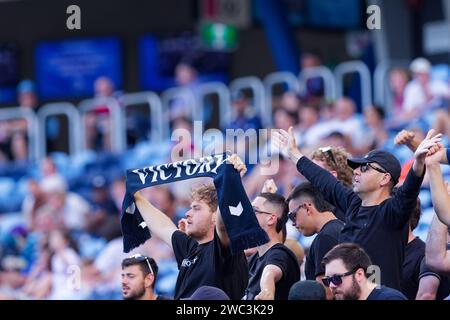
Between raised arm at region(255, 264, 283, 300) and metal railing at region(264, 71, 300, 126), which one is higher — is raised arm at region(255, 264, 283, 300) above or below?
below

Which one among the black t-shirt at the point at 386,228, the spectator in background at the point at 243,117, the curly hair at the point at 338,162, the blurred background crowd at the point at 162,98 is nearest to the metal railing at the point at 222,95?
the blurred background crowd at the point at 162,98

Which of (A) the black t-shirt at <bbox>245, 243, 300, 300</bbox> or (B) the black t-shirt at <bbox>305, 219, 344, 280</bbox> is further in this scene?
(B) the black t-shirt at <bbox>305, 219, 344, 280</bbox>

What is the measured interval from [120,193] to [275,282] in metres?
8.03

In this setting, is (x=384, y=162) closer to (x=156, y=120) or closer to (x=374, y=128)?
(x=374, y=128)

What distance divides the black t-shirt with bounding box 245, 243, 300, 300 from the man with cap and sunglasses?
1.04 ft

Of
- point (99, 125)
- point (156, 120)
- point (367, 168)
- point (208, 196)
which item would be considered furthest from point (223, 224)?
point (99, 125)

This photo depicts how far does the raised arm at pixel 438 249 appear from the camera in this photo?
7637 mm

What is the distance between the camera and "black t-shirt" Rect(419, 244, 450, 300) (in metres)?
8.04

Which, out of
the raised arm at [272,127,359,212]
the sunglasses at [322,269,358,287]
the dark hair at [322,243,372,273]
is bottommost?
the sunglasses at [322,269,358,287]

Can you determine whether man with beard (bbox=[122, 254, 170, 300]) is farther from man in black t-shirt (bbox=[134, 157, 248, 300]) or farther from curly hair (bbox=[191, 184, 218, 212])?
curly hair (bbox=[191, 184, 218, 212])

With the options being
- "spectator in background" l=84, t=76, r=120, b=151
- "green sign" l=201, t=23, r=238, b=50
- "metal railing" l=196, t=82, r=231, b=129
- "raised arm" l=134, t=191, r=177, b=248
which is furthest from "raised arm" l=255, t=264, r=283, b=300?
"green sign" l=201, t=23, r=238, b=50

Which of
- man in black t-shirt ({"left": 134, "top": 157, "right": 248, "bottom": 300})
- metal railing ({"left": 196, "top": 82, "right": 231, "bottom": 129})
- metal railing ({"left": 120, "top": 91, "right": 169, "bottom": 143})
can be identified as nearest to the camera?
man in black t-shirt ({"left": 134, "top": 157, "right": 248, "bottom": 300})

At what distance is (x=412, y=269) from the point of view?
326 inches

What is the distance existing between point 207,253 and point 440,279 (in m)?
1.31
